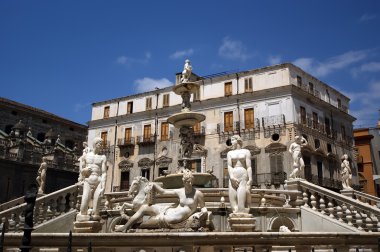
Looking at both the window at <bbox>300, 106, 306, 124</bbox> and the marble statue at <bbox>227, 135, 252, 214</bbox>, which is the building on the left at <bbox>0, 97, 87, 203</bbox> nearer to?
the window at <bbox>300, 106, 306, 124</bbox>

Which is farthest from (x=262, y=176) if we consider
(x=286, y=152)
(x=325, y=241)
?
(x=325, y=241)

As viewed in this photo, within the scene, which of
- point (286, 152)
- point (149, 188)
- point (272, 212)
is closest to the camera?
point (149, 188)

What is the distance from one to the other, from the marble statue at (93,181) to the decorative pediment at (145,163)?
3151 centimetres

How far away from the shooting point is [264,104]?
126ft

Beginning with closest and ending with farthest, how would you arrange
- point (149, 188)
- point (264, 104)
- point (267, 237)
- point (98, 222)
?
point (267, 237) → point (149, 188) → point (98, 222) → point (264, 104)

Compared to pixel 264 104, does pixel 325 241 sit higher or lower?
lower

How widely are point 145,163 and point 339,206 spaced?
3126cm

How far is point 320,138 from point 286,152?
6194 mm

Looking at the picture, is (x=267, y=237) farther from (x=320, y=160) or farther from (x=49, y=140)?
(x=49, y=140)

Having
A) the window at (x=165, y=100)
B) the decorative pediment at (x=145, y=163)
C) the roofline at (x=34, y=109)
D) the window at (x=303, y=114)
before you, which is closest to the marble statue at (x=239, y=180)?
the window at (x=303, y=114)

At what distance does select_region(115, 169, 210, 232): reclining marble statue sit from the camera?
911 cm

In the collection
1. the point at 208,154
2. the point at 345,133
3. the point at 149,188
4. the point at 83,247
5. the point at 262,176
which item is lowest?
the point at 83,247

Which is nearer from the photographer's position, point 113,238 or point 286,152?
point 113,238

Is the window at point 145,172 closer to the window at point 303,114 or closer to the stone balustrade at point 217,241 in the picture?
the window at point 303,114
